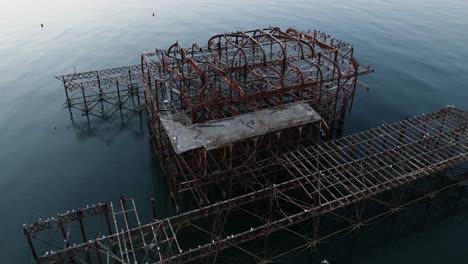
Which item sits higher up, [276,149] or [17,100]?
[276,149]

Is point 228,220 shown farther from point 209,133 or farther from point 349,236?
point 349,236

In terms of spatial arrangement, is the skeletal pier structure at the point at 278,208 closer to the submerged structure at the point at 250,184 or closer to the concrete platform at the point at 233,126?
the submerged structure at the point at 250,184

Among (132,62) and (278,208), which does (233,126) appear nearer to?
(278,208)

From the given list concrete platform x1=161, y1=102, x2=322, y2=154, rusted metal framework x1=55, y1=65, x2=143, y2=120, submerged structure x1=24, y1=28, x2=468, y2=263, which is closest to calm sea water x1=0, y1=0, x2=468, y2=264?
rusted metal framework x1=55, y1=65, x2=143, y2=120

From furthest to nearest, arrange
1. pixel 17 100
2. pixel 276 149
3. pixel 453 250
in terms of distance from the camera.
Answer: pixel 17 100
pixel 276 149
pixel 453 250

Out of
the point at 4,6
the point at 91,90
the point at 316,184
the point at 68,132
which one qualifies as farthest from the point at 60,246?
the point at 4,6

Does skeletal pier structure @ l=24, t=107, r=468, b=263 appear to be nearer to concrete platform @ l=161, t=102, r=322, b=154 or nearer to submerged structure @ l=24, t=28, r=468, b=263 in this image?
submerged structure @ l=24, t=28, r=468, b=263

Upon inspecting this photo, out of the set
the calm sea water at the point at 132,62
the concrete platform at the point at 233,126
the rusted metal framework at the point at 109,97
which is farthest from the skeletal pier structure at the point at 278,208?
the rusted metal framework at the point at 109,97
